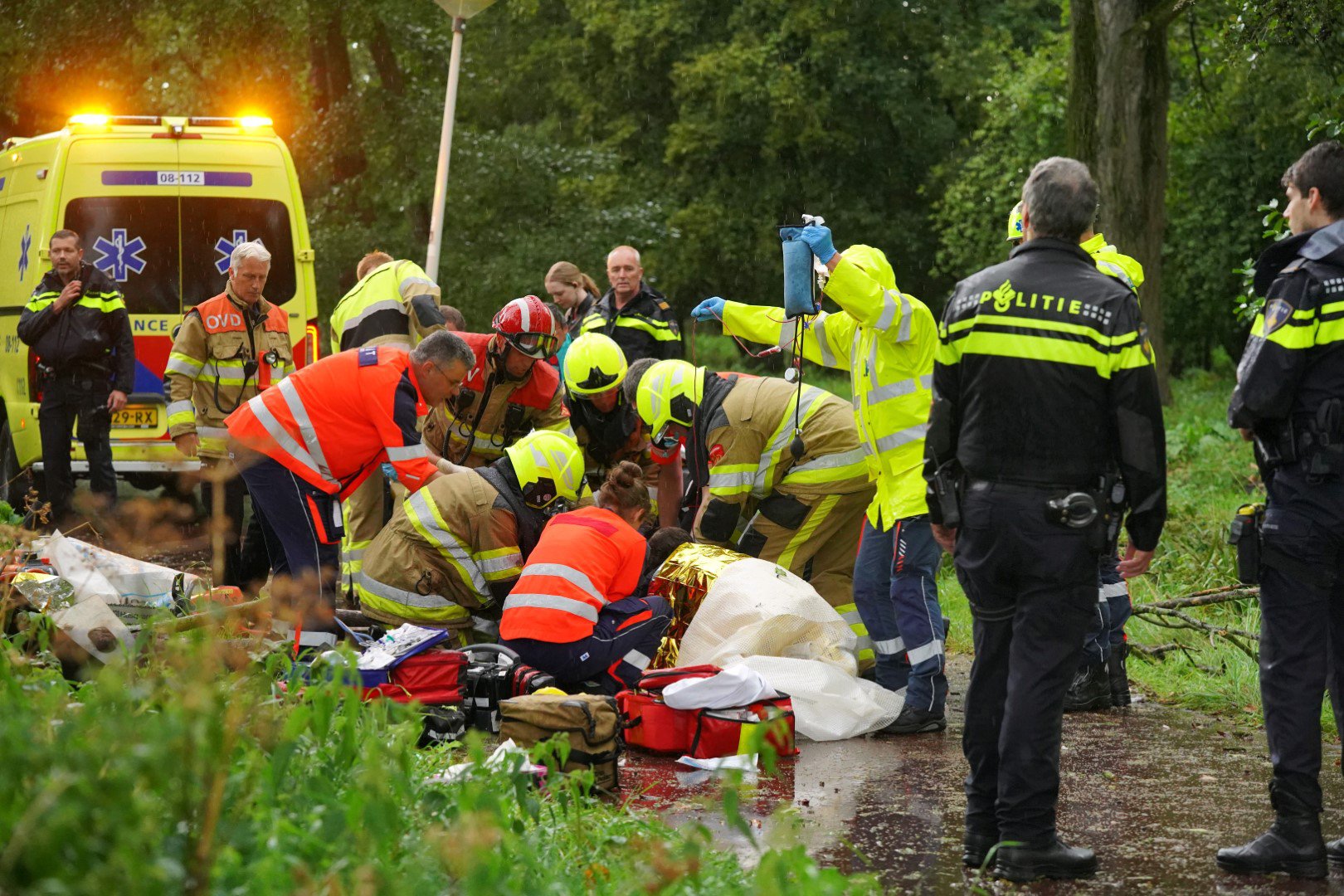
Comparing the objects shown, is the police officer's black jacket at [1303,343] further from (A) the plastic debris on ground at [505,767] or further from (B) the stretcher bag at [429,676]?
(B) the stretcher bag at [429,676]

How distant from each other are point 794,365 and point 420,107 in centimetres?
1561

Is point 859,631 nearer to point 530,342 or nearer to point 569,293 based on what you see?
point 530,342

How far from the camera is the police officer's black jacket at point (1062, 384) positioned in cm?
428

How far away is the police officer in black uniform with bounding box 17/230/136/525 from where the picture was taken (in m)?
10.0

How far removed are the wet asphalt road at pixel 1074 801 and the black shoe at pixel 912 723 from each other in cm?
5

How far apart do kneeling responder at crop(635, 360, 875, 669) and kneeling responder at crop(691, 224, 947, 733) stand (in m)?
0.38

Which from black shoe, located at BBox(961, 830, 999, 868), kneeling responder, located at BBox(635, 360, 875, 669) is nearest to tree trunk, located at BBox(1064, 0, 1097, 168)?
kneeling responder, located at BBox(635, 360, 875, 669)

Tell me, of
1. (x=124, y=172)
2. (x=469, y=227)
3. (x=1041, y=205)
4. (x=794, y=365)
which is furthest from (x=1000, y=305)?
(x=469, y=227)

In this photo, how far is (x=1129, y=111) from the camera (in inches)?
572

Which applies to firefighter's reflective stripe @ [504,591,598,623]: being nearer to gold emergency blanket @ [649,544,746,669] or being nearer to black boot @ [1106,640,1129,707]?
gold emergency blanket @ [649,544,746,669]

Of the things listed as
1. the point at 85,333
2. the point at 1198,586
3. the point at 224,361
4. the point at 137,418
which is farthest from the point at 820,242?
the point at 137,418

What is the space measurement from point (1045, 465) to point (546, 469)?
2.81 meters

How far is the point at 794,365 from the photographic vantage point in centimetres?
701

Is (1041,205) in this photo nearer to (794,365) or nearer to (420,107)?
(794,365)
